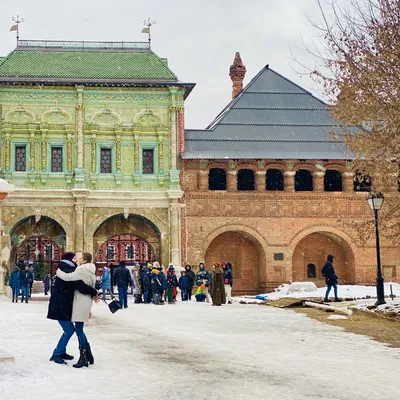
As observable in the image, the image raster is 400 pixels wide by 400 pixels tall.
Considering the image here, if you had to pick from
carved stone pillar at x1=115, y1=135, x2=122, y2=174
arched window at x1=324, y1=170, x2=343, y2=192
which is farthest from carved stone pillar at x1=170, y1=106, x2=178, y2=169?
arched window at x1=324, y1=170, x2=343, y2=192

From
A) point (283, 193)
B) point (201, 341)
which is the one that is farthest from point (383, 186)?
point (283, 193)

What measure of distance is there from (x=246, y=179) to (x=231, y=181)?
117 centimetres

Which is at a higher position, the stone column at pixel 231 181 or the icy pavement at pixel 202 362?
the stone column at pixel 231 181

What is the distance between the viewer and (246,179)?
33938mm

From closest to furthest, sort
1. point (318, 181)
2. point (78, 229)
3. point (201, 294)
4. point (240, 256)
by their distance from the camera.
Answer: point (201, 294)
point (78, 229)
point (318, 181)
point (240, 256)

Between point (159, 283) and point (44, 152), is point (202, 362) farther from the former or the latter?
point (44, 152)

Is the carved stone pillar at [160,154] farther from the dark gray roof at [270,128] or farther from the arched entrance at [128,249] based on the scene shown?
the arched entrance at [128,249]

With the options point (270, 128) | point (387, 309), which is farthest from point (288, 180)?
point (387, 309)

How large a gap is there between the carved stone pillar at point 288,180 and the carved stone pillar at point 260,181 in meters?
0.94

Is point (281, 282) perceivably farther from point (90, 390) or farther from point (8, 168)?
point (90, 390)

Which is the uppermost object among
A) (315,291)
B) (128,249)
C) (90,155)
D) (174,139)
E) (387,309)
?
(174,139)

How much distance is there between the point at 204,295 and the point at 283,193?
9.31 m

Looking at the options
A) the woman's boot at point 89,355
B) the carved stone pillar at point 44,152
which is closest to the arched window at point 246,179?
the carved stone pillar at point 44,152

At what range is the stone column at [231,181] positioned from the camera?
3291cm
